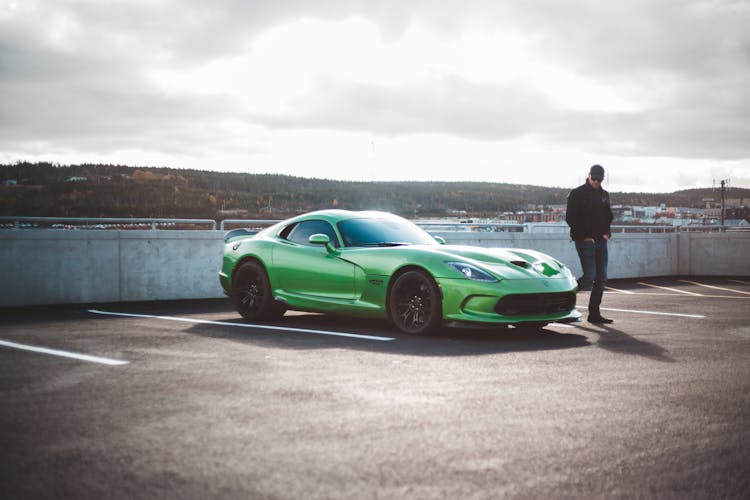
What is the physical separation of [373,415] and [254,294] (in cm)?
555

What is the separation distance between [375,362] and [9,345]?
3.50 meters

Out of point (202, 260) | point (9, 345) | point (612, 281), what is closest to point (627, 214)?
point (612, 281)

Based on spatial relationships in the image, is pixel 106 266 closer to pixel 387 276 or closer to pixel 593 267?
pixel 387 276

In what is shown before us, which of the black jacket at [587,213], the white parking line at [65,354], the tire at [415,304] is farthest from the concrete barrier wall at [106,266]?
the black jacket at [587,213]

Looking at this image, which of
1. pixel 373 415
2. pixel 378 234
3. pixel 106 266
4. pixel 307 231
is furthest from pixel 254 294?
pixel 373 415

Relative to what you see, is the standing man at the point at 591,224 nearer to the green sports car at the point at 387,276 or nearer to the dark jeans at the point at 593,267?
the dark jeans at the point at 593,267

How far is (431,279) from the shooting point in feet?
25.8

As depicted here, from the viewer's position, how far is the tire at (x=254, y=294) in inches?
374

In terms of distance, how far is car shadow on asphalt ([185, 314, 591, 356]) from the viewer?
7.11 metres

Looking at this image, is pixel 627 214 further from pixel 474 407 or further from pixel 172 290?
pixel 474 407

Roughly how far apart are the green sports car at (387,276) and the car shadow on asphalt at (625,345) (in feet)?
1.55

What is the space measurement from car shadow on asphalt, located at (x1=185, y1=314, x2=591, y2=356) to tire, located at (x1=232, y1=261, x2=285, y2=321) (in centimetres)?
26

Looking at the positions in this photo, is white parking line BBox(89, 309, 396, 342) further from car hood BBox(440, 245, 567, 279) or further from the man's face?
the man's face

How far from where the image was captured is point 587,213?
366 inches
